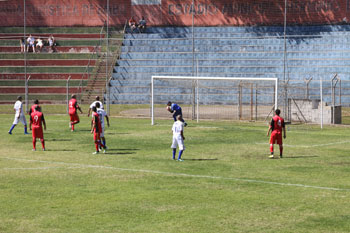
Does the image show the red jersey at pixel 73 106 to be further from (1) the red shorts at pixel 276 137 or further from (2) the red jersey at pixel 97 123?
(1) the red shorts at pixel 276 137

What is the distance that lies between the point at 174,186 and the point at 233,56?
3244 cm

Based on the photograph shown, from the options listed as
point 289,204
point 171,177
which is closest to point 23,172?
point 171,177

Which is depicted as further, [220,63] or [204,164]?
[220,63]

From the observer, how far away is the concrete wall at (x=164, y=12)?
49.8 m

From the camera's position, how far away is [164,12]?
52750mm

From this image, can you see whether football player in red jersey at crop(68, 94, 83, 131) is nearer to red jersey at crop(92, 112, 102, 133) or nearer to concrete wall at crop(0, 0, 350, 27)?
red jersey at crop(92, 112, 102, 133)

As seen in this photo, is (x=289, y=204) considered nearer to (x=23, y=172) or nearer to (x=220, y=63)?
(x=23, y=172)

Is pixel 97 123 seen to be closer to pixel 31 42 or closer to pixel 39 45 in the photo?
pixel 31 42

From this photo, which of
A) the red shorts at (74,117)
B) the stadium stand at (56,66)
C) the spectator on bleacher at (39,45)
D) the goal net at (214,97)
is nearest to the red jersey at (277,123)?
the red shorts at (74,117)

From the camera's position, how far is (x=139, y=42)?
5000cm

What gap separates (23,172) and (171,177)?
454cm

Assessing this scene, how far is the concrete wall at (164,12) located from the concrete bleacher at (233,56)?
4.20 feet

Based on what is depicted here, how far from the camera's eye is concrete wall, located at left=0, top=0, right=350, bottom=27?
49812 millimetres

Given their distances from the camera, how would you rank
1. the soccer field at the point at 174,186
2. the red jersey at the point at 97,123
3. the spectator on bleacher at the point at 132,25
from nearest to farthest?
1. the soccer field at the point at 174,186
2. the red jersey at the point at 97,123
3. the spectator on bleacher at the point at 132,25
